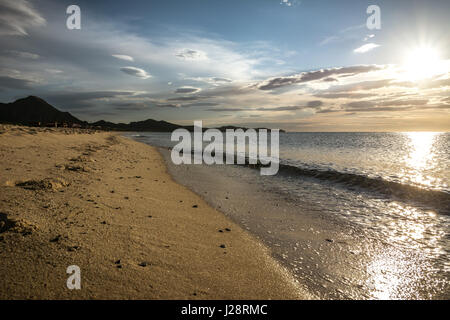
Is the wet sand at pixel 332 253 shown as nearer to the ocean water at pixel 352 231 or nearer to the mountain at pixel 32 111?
the ocean water at pixel 352 231

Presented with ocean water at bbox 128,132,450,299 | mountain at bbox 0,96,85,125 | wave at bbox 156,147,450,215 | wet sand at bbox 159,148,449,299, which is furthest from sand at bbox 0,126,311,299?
mountain at bbox 0,96,85,125

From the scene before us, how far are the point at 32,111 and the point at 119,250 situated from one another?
21551 centimetres

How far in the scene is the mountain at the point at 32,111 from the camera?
15250 cm

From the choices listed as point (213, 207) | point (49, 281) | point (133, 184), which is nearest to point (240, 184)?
point (213, 207)

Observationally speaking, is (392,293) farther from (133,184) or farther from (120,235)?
(133,184)

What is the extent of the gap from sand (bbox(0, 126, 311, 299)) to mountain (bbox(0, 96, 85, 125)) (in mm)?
175662

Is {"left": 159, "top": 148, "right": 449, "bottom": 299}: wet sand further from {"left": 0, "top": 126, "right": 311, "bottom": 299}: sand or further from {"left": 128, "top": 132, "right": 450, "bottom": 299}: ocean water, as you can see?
{"left": 0, "top": 126, "right": 311, "bottom": 299}: sand

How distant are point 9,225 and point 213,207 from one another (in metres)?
6.04

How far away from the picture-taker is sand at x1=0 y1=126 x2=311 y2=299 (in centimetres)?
348

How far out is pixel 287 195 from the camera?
1155cm

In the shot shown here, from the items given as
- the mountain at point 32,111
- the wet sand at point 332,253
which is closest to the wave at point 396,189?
the wet sand at point 332,253

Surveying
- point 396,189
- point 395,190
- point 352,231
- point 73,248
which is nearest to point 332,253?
point 352,231

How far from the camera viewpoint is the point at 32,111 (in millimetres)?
164125

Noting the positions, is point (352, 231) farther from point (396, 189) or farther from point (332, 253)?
point (396, 189)
